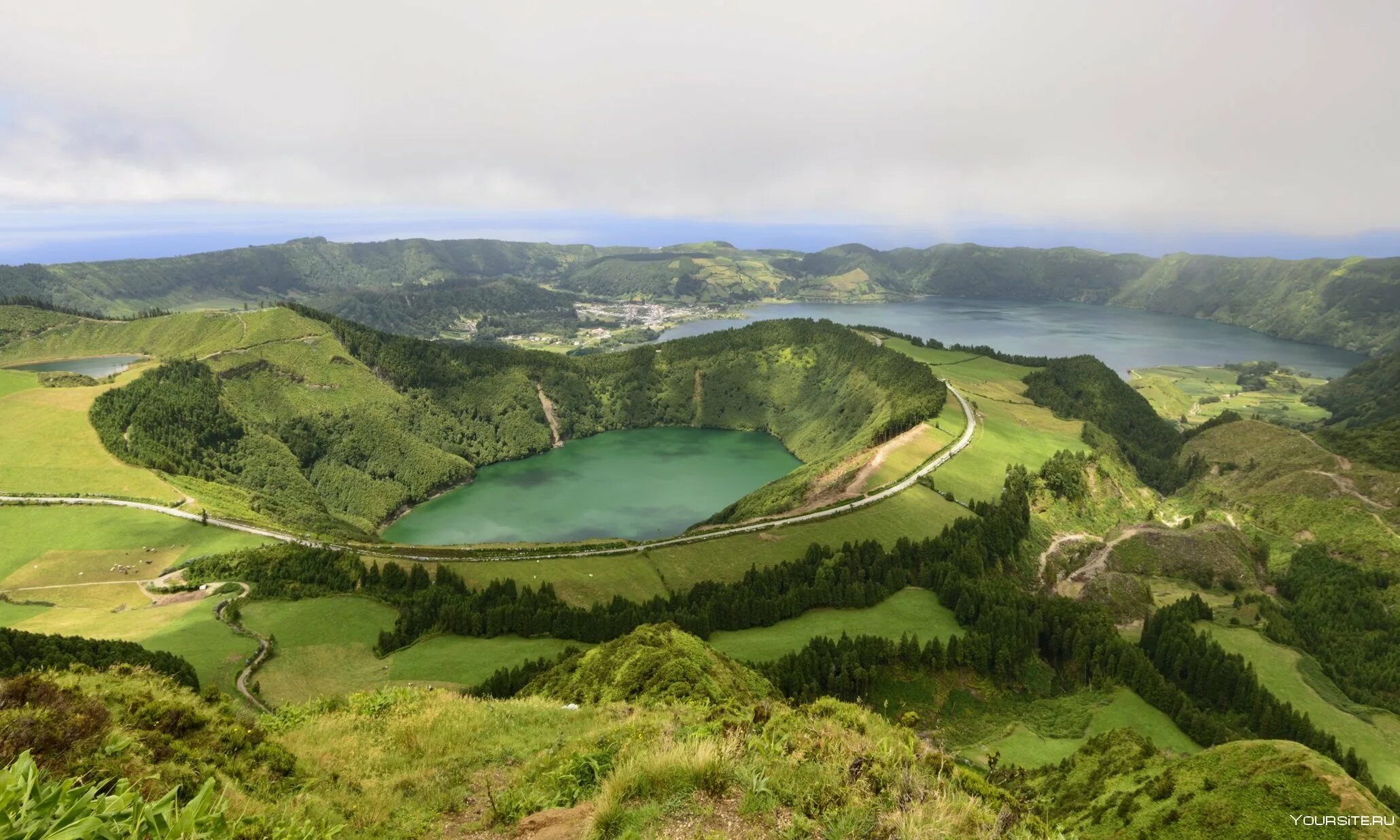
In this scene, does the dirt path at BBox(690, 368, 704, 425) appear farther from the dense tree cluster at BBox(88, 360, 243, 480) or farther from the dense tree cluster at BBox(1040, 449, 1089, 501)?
the dense tree cluster at BBox(88, 360, 243, 480)

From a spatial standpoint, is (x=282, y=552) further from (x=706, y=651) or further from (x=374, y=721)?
(x=374, y=721)

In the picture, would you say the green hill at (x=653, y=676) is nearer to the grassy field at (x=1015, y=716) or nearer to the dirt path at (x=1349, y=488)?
the grassy field at (x=1015, y=716)

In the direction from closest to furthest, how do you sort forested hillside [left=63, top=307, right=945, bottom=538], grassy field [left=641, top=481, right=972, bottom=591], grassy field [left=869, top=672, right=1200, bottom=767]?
grassy field [left=869, top=672, right=1200, bottom=767] → grassy field [left=641, top=481, right=972, bottom=591] → forested hillside [left=63, top=307, right=945, bottom=538]

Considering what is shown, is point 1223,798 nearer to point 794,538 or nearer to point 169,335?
point 794,538

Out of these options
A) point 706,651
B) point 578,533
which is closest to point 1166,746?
point 706,651

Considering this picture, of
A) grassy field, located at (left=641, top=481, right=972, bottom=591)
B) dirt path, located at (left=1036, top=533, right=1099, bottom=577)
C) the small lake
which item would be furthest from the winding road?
the small lake

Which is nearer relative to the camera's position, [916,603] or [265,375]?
[916,603]
